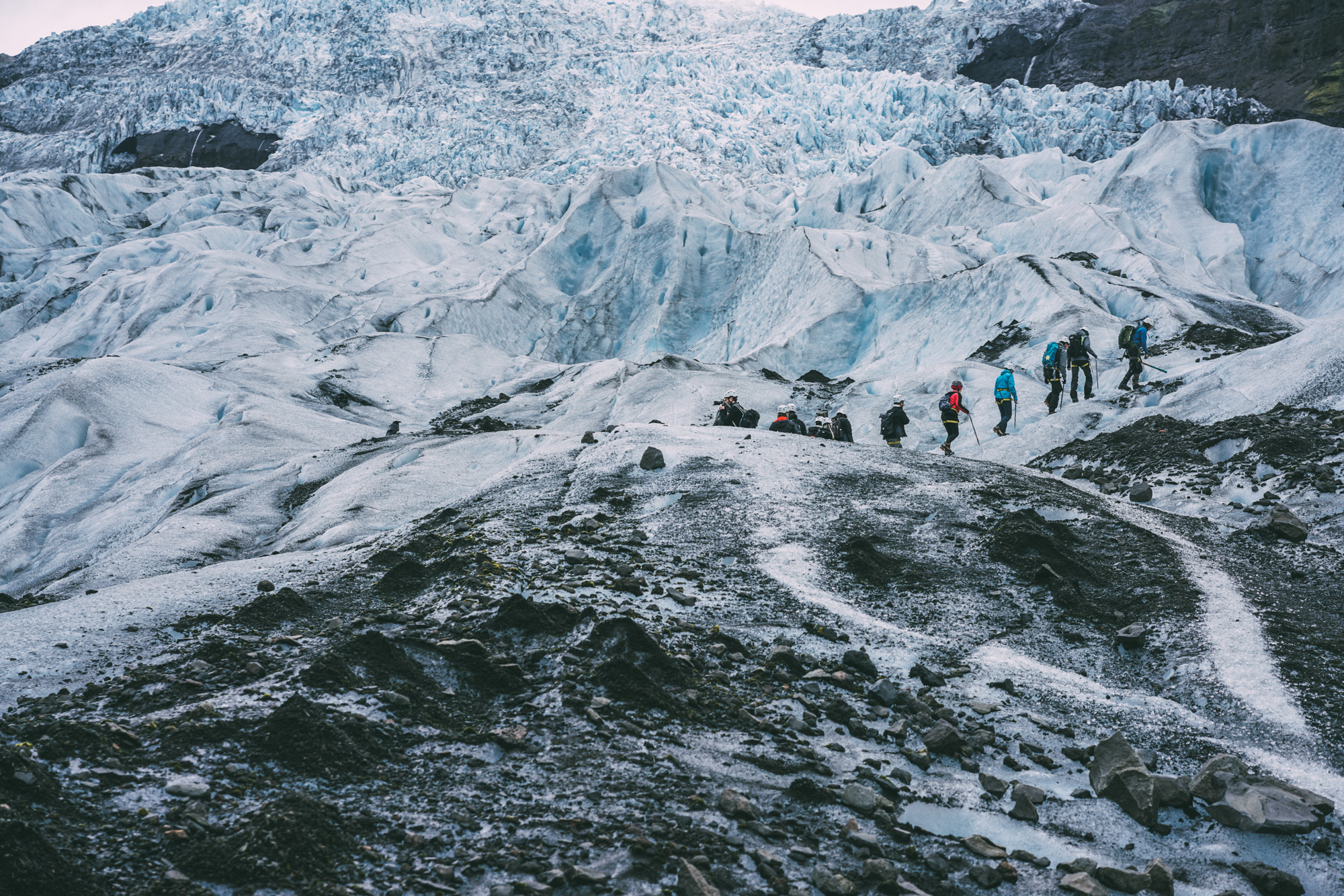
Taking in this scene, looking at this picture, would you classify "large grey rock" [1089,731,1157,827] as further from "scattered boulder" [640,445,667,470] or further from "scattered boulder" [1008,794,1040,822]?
"scattered boulder" [640,445,667,470]

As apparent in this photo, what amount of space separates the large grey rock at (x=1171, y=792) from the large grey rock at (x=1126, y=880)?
0.67 m

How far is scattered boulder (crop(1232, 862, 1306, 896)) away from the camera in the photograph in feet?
11.4

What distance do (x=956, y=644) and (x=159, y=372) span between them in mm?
20764

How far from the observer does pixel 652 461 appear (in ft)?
35.1

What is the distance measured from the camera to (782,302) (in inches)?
1088

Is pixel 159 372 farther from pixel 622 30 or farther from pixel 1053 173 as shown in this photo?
pixel 622 30

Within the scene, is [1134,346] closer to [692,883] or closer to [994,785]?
[994,785]

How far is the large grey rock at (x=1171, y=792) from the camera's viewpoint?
4047mm

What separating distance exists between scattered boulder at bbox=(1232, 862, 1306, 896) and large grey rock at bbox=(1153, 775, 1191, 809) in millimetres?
470

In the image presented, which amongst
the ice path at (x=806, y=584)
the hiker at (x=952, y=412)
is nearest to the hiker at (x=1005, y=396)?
the hiker at (x=952, y=412)

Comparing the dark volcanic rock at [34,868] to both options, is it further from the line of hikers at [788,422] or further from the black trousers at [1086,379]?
the black trousers at [1086,379]

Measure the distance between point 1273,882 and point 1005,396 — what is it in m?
12.0

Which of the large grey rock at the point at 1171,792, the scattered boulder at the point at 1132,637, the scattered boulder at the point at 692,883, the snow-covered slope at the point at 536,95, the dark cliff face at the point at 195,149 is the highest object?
the snow-covered slope at the point at 536,95

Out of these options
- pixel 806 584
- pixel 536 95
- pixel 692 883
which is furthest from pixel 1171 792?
pixel 536 95
